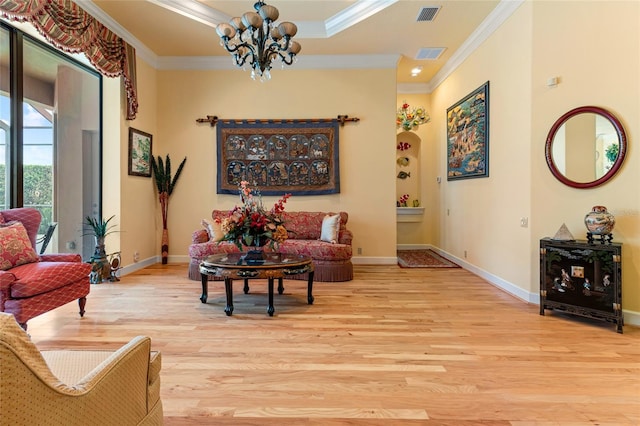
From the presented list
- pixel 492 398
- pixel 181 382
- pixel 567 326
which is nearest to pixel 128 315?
pixel 181 382

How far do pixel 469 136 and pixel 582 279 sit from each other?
2894 mm

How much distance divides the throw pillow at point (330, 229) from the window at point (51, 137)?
3437mm

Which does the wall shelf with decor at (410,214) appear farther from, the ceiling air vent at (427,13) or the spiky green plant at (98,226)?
the spiky green plant at (98,226)

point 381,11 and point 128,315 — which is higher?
point 381,11

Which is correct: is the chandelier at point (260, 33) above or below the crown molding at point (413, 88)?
below

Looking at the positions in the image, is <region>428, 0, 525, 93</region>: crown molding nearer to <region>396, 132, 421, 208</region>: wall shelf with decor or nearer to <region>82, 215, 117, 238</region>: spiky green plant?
<region>396, 132, 421, 208</region>: wall shelf with decor

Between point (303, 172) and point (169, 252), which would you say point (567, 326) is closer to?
point (303, 172)

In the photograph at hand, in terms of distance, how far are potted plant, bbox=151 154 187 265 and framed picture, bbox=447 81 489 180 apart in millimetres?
4938

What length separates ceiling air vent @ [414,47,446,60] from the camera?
5.68 meters

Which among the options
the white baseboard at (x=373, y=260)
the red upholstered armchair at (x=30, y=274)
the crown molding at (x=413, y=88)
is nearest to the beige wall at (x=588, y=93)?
the white baseboard at (x=373, y=260)

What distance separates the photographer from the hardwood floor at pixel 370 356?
1.91 m

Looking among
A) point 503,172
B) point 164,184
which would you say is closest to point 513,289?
point 503,172

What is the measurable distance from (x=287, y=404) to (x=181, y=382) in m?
0.75

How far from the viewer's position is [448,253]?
655 centimetres
